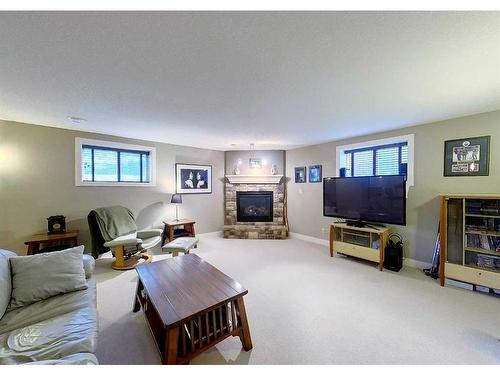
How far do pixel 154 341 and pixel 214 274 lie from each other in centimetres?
67

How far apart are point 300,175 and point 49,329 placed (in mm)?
4580

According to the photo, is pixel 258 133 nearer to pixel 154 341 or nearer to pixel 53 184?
pixel 154 341

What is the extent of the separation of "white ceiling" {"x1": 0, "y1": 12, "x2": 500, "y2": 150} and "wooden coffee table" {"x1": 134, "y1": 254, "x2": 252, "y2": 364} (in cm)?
178

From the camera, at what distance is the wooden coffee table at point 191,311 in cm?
135

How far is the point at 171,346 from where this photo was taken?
132 centimetres

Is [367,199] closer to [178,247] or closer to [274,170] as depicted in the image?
[274,170]

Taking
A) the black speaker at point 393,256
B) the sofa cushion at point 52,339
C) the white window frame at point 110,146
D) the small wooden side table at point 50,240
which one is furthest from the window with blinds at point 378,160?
the small wooden side table at point 50,240

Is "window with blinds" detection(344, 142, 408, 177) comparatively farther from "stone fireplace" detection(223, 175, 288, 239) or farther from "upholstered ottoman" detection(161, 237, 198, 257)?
"upholstered ottoman" detection(161, 237, 198, 257)

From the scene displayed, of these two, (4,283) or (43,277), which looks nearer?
(4,283)

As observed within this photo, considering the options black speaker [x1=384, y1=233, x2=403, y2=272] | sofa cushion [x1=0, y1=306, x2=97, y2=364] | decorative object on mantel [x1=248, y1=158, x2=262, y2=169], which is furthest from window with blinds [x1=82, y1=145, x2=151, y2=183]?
black speaker [x1=384, y1=233, x2=403, y2=272]

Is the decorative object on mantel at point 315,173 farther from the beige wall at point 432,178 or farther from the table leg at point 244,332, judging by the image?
the table leg at point 244,332

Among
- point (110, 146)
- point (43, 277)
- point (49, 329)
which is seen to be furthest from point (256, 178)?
point (49, 329)

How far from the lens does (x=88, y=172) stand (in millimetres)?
3723

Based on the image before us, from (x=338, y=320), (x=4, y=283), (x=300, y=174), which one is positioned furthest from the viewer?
(x=300, y=174)
